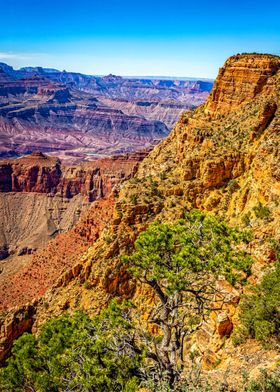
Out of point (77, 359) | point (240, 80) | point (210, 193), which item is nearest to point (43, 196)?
point (240, 80)

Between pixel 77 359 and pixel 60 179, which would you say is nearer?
pixel 77 359

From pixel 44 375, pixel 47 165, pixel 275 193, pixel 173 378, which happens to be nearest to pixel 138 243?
pixel 173 378

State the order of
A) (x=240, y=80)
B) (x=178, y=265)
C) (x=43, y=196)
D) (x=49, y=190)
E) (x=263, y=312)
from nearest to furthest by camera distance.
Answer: (x=178, y=265)
(x=263, y=312)
(x=240, y=80)
(x=43, y=196)
(x=49, y=190)

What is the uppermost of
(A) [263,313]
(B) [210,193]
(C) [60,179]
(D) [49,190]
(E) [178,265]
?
(E) [178,265]

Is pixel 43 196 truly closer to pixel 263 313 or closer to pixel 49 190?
pixel 49 190

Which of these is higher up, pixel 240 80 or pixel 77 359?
pixel 240 80

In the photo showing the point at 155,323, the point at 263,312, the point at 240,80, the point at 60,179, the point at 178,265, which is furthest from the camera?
the point at 60,179

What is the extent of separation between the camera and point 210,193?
40.3m

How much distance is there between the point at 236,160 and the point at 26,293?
34.2 meters

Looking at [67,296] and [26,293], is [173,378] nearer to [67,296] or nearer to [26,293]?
[67,296]

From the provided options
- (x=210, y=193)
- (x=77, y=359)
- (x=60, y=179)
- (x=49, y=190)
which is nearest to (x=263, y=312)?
(x=77, y=359)

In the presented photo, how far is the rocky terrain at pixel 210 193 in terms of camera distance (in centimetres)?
3147

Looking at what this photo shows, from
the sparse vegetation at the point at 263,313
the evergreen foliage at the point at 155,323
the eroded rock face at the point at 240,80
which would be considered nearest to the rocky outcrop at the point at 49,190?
the eroded rock face at the point at 240,80

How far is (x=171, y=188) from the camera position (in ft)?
139
